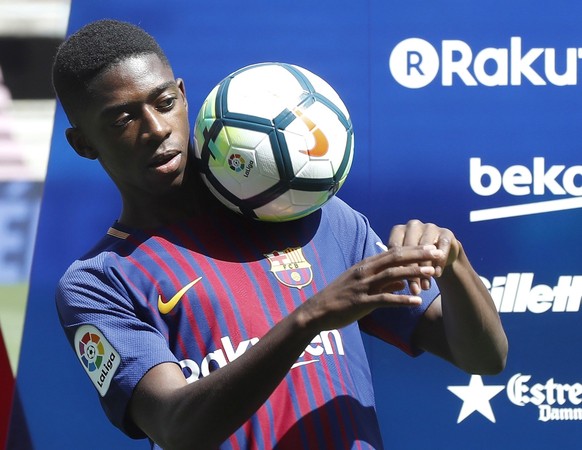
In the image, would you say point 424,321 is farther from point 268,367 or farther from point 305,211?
point 268,367

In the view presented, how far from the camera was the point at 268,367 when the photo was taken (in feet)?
4.34

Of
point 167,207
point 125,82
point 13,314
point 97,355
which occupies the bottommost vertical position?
point 13,314

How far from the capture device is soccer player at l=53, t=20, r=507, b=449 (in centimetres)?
149

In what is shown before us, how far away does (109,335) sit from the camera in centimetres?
151

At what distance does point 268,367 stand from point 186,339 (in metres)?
0.24

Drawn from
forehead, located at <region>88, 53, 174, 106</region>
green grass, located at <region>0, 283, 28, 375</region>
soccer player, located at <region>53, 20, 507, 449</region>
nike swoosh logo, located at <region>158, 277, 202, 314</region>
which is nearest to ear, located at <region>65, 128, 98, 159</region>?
soccer player, located at <region>53, 20, 507, 449</region>

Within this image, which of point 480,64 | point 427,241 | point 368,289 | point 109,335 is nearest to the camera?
point 368,289

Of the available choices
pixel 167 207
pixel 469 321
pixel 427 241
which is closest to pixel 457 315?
pixel 469 321

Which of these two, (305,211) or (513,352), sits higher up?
(305,211)

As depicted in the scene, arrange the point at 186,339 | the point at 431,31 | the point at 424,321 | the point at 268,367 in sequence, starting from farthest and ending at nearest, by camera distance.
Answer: the point at 431,31 → the point at 424,321 → the point at 186,339 → the point at 268,367

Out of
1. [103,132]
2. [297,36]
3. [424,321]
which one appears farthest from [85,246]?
[424,321]

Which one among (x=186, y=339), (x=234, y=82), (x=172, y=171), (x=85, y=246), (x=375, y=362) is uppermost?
(x=234, y=82)

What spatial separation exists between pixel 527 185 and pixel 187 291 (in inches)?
50.3

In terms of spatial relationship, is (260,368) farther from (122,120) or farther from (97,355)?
(122,120)
